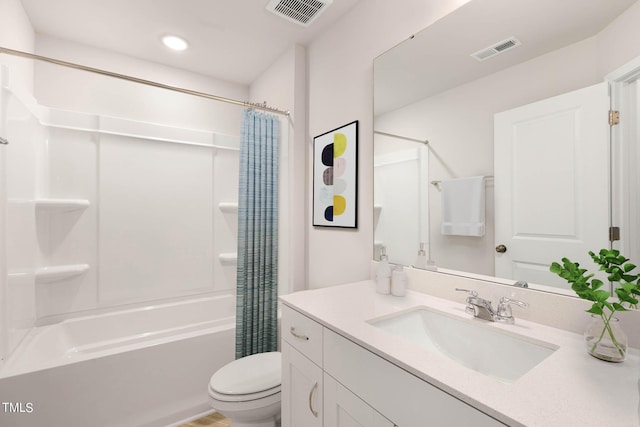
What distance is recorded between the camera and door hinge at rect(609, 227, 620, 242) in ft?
2.73

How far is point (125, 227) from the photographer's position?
2379mm

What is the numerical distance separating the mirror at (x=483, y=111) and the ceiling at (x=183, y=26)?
77 centimetres

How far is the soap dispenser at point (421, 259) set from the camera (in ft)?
4.44

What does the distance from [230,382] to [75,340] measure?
151 cm

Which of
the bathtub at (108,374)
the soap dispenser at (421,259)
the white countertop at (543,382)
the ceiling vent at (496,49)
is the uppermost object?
the ceiling vent at (496,49)

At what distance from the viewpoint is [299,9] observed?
1.78m

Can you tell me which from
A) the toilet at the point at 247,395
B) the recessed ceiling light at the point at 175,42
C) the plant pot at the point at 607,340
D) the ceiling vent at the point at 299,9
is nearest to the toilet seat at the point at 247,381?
the toilet at the point at 247,395

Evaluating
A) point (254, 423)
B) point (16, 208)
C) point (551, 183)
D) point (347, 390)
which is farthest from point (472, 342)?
point (16, 208)

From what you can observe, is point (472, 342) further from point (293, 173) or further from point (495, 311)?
point (293, 173)

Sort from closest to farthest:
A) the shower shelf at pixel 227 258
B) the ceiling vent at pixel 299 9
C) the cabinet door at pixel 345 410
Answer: the cabinet door at pixel 345 410 → the ceiling vent at pixel 299 9 → the shower shelf at pixel 227 258

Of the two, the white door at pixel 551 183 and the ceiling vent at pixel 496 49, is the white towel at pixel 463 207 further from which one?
the ceiling vent at pixel 496 49

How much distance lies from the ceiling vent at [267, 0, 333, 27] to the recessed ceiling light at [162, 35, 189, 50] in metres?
0.83

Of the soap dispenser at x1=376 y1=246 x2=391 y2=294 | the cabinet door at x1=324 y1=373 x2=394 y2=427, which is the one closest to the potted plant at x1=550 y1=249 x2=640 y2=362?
the cabinet door at x1=324 y1=373 x2=394 y2=427

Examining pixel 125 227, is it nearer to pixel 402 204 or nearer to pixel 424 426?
pixel 402 204
